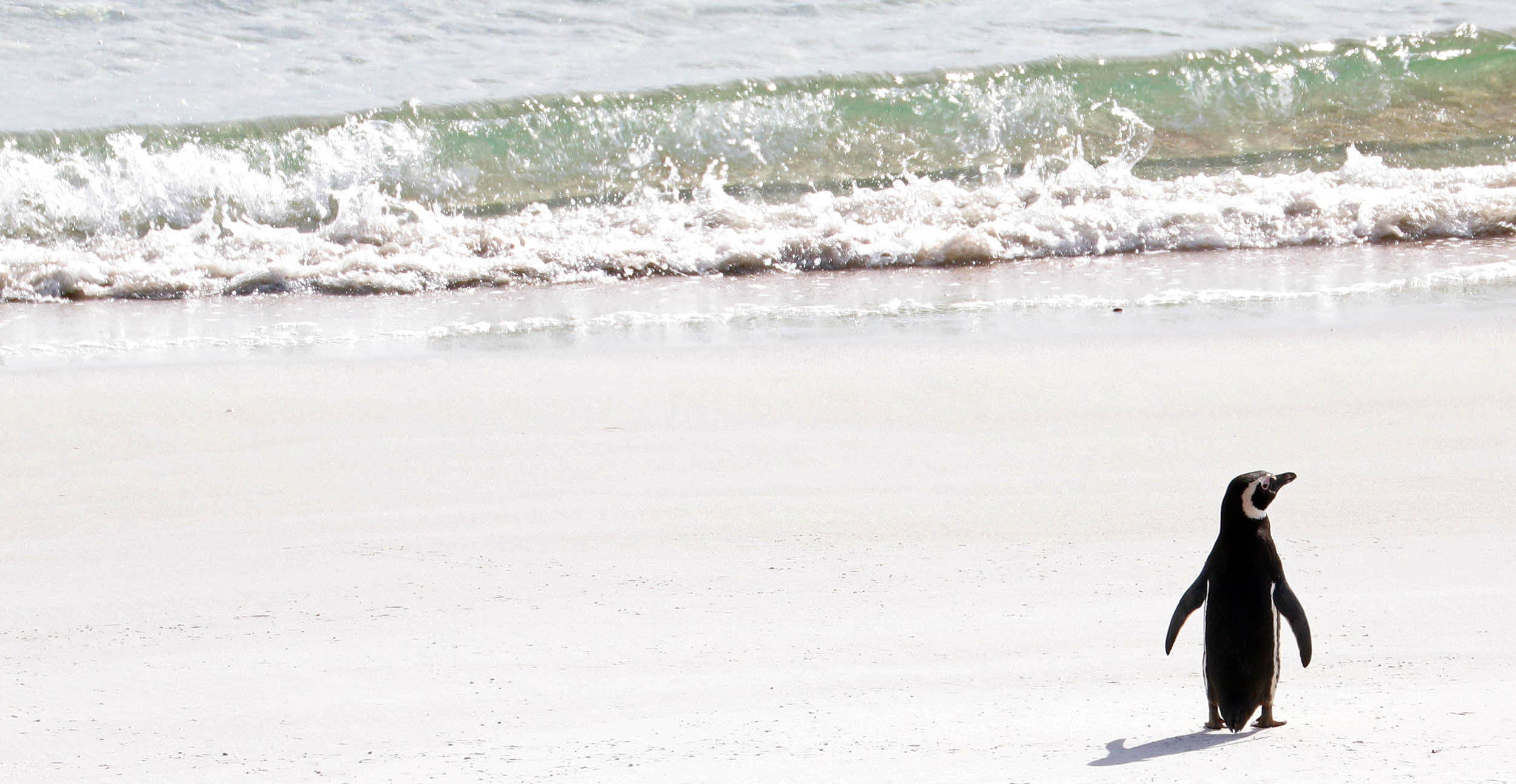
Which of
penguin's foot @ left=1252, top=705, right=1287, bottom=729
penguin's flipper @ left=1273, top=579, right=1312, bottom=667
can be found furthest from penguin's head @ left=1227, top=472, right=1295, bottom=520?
penguin's foot @ left=1252, top=705, right=1287, bottom=729

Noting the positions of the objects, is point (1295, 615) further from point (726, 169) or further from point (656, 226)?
point (726, 169)

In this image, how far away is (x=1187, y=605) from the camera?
7.54ft

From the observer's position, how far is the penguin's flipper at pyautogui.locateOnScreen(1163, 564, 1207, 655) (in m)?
2.25

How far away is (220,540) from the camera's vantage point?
323 cm

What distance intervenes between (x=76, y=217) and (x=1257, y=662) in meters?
7.02

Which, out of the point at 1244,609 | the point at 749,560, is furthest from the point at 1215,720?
the point at 749,560

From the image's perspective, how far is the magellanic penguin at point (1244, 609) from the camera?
2.15 metres

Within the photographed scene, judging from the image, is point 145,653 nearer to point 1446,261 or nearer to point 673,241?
point 673,241

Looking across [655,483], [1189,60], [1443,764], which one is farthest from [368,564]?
[1189,60]

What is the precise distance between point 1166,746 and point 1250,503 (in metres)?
0.42

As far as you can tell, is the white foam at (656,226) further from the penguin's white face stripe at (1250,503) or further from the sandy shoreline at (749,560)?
the penguin's white face stripe at (1250,503)

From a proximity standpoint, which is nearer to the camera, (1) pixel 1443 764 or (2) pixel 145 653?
(1) pixel 1443 764

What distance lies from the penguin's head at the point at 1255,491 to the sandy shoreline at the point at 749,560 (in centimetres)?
31

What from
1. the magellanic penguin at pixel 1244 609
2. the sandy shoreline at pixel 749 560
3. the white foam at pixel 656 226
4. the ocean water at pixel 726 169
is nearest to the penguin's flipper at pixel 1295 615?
the magellanic penguin at pixel 1244 609
